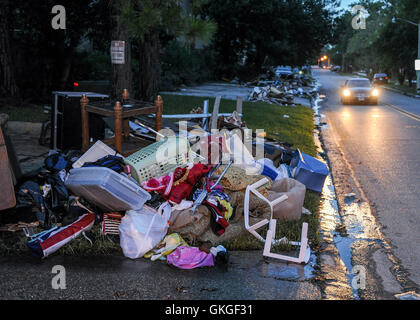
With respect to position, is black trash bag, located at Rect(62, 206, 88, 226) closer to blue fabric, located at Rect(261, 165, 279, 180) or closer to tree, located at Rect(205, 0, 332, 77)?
blue fabric, located at Rect(261, 165, 279, 180)

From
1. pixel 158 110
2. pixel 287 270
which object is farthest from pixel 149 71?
pixel 287 270

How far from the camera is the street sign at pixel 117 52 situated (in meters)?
9.17

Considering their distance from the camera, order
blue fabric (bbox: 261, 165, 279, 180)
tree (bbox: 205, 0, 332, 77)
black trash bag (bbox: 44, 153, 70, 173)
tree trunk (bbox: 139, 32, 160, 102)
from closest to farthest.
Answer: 1. black trash bag (bbox: 44, 153, 70, 173)
2. blue fabric (bbox: 261, 165, 279, 180)
3. tree trunk (bbox: 139, 32, 160, 102)
4. tree (bbox: 205, 0, 332, 77)

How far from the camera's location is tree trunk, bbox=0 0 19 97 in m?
14.8

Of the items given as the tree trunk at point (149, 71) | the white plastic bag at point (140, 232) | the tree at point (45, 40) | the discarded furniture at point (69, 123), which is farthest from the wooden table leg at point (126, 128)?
the tree at point (45, 40)

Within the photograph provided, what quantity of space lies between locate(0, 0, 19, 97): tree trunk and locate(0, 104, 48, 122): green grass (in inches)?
30.0

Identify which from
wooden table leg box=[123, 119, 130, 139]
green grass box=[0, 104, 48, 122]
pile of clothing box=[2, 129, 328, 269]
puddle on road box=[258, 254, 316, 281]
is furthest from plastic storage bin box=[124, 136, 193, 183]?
green grass box=[0, 104, 48, 122]

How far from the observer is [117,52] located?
30.5ft

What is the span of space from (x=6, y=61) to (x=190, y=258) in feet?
41.7

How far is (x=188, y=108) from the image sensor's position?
1728 cm

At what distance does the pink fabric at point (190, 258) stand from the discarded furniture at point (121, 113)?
2580mm

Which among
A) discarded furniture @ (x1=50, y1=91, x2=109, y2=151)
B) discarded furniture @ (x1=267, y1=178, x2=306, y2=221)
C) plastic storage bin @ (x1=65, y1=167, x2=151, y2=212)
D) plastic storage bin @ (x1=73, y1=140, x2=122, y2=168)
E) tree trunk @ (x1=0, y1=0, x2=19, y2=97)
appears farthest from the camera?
tree trunk @ (x1=0, y1=0, x2=19, y2=97)

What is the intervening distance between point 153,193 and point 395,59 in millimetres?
51849
